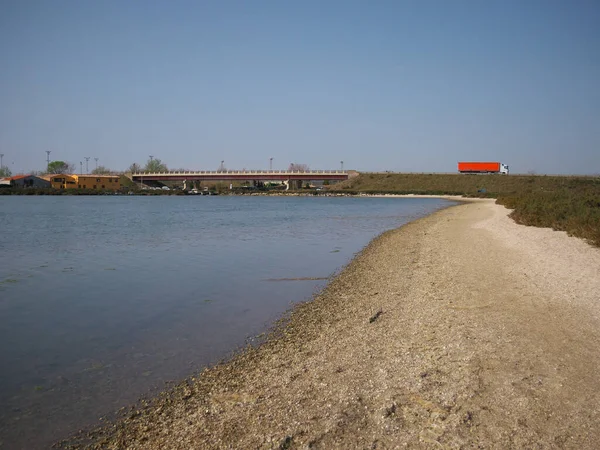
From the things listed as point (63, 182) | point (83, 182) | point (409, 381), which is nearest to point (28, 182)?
point (63, 182)

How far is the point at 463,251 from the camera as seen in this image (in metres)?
20.8

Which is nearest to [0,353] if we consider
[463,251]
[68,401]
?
[68,401]

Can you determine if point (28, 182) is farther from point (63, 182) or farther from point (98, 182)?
point (98, 182)

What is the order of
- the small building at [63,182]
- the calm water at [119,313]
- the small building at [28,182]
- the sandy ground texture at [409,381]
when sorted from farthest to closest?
the small building at [63,182], the small building at [28,182], the calm water at [119,313], the sandy ground texture at [409,381]

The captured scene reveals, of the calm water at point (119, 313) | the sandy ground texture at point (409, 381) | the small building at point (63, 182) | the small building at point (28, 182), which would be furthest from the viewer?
the small building at point (63, 182)

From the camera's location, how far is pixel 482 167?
477 feet

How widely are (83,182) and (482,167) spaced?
11897 centimetres

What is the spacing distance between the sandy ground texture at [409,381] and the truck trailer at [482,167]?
140m

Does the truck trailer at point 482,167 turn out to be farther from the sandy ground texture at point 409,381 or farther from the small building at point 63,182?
Answer: the sandy ground texture at point 409,381

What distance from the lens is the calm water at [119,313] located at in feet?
25.0

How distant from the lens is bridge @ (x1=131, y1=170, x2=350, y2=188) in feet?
466

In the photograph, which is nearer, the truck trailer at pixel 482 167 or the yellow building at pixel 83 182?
the yellow building at pixel 83 182

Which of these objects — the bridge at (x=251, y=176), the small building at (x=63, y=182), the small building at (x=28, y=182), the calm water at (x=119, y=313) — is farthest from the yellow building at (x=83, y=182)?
the calm water at (x=119, y=313)

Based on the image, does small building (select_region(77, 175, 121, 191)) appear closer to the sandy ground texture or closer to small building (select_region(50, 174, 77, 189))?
small building (select_region(50, 174, 77, 189))
